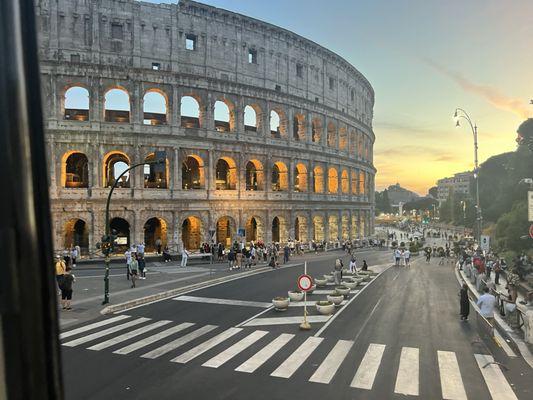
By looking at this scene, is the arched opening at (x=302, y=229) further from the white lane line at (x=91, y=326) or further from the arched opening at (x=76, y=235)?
the white lane line at (x=91, y=326)

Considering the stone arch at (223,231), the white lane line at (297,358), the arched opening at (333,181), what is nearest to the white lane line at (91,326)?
the white lane line at (297,358)

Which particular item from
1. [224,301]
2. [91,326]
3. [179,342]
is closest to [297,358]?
[179,342]

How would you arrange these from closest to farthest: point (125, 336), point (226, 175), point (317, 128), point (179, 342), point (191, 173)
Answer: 1. point (179, 342)
2. point (125, 336)
3. point (191, 173)
4. point (226, 175)
5. point (317, 128)

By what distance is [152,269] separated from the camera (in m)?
31.0

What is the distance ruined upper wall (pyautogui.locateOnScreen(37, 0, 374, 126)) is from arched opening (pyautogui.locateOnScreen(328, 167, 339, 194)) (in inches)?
382

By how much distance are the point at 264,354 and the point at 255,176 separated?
40547 millimetres

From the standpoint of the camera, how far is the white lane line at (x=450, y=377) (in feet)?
30.7

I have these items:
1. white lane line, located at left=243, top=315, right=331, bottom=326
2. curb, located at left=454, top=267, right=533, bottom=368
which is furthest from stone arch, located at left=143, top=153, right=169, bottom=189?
→ curb, located at left=454, top=267, right=533, bottom=368

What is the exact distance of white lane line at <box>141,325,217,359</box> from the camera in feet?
39.5

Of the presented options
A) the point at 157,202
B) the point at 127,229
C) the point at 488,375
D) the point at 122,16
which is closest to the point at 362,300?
the point at 488,375

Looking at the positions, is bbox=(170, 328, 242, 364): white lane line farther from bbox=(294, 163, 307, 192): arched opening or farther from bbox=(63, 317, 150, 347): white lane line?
bbox=(294, 163, 307, 192): arched opening

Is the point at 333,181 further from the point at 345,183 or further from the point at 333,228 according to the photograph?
the point at 333,228

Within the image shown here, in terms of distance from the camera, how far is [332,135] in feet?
188

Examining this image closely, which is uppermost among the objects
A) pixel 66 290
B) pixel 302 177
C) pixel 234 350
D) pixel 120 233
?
pixel 302 177
